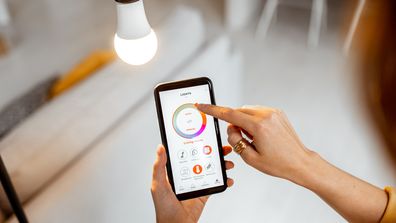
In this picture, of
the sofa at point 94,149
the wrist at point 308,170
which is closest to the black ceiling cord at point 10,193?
the sofa at point 94,149

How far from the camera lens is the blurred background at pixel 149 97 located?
1.12m

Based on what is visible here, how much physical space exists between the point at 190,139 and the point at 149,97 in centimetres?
51

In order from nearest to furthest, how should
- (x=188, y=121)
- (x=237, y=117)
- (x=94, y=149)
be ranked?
1. (x=237, y=117)
2. (x=188, y=121)
3. (x=94, y=149)

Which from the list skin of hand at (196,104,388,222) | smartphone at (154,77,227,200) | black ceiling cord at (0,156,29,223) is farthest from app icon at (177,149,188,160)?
black ceiling cord at (0,156,29,223)

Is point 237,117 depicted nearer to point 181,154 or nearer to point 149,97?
point 181,154

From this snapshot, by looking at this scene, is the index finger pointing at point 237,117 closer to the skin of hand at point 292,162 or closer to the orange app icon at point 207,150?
the skin of hand at point 292,162

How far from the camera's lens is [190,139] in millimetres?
934

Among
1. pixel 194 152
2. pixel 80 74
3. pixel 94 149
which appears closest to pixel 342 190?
pixel 194 152

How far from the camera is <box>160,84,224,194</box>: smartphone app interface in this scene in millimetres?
920

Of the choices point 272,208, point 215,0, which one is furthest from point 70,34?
point 272,208

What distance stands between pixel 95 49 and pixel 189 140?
162 centimetres

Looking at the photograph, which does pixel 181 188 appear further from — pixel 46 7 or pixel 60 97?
pixel 46 7

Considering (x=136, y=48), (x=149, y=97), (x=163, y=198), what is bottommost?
(x=163, y=198)

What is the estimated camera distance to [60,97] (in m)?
1.30
